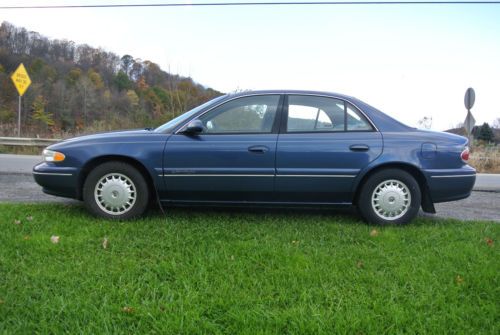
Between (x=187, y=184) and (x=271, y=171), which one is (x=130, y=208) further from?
(x=271, y=171)

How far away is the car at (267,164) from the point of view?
4.09 metres

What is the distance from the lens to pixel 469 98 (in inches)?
494

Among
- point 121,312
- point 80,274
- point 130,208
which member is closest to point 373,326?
point 121,312

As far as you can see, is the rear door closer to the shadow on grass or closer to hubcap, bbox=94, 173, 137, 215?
the shadow on grass

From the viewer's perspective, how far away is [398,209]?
4203 mm

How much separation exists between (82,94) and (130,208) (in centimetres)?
4910

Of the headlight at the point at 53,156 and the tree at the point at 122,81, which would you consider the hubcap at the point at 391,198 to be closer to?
the headlight at the point at 53,156

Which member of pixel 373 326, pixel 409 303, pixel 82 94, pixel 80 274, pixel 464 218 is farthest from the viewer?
pixel 82 94

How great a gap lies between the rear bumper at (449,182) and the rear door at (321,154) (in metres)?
0.64

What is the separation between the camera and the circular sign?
41.0 feet

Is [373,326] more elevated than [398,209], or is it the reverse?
[398,209]

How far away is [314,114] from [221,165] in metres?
1.13

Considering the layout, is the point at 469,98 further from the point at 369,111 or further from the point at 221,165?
the point at 221,165

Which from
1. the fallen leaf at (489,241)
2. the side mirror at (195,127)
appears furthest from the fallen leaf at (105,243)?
the fallen leaf at (489,241)
